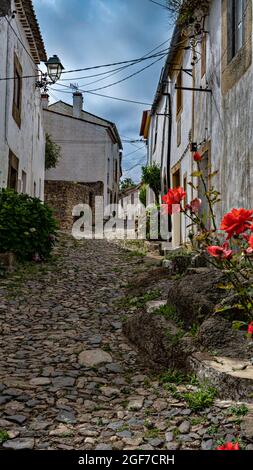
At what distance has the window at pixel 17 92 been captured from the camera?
11.7 metres

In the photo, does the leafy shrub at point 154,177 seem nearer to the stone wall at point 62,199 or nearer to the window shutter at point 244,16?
the stone wall at point 62,199

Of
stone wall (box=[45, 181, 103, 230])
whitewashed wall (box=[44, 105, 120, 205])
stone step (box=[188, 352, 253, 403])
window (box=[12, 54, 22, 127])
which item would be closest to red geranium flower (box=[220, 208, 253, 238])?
stone step (box=[188, 352, 253, 403])

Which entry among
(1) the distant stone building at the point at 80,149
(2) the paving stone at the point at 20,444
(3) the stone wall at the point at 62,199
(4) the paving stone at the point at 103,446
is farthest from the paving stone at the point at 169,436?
(1) the distant stone building at the point at 80,149

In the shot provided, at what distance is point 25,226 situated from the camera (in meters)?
8.80

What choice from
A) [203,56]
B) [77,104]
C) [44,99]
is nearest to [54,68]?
[203,56]

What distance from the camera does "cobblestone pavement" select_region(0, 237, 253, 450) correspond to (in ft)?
9.29

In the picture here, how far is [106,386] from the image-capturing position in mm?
3828

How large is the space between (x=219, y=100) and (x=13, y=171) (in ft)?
21.0

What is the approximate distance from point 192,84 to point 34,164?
741 centimetres

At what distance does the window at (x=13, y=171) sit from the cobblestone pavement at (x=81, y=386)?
4758mm

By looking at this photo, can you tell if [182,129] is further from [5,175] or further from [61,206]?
[61,206]

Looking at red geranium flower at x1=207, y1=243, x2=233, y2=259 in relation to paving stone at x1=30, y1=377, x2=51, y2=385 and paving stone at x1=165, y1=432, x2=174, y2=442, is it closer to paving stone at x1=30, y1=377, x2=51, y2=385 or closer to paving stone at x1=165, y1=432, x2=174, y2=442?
paving stone at x1=165, y1=432, x2=174, y2=442

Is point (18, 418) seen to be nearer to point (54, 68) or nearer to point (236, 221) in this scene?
point (236, 221)

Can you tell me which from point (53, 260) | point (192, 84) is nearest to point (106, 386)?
point (53, 260)
